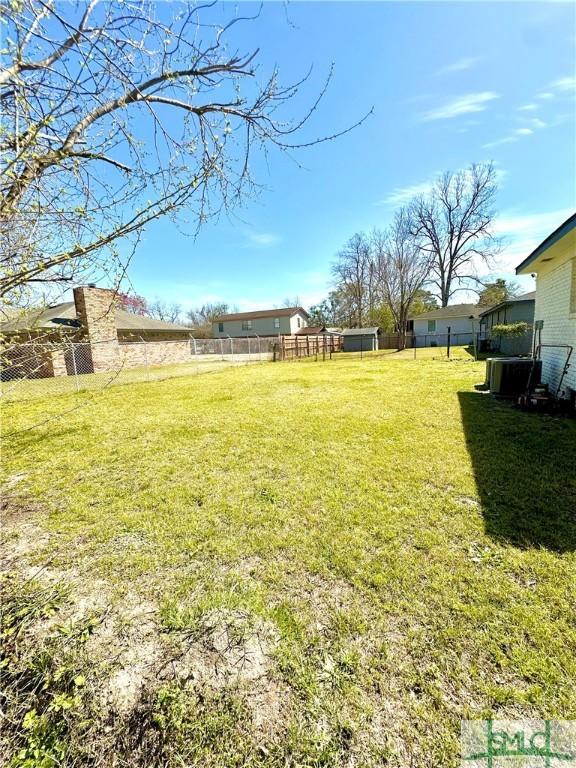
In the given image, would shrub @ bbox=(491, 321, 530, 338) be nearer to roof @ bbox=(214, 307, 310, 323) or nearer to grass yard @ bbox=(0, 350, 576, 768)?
grass yard @ bbox=(0, 350, 576, 768)

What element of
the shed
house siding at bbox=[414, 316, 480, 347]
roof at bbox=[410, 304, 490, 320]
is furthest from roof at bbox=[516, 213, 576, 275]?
roof at bbox=[410, 304, 490, 320]

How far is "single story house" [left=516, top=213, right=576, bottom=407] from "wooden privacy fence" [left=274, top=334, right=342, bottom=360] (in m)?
15.3

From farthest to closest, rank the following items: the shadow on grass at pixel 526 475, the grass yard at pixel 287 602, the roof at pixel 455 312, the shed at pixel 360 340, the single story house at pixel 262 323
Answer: the single story house at pixel 262 323 → the shed at pixel 360 340 → the roof at pixel 455 312 → the shadow on grass at pixel 526 475 → the grass yard at pixel 287 602

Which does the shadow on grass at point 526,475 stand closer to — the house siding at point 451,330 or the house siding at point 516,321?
the house siding at point 516,321

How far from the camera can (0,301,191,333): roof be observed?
5.79ft

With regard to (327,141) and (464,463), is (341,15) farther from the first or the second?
(464,463)

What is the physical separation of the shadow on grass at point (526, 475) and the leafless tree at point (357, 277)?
102ft

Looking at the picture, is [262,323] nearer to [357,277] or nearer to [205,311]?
[357,277]

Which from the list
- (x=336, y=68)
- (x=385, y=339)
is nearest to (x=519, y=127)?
(x=336, y=68)

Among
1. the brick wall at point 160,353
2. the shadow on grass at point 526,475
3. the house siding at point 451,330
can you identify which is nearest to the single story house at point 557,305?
the shadow on grass at point 526,475

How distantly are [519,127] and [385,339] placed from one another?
1012 inches

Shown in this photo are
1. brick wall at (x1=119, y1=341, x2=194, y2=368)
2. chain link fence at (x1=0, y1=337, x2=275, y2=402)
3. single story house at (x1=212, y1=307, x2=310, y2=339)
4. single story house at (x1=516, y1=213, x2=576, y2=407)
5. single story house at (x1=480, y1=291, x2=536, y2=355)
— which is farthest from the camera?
single story house at (x1=212, y1=307, x2=310, y2=339)

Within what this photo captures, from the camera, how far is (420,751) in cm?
120

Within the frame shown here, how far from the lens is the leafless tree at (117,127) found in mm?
1538
